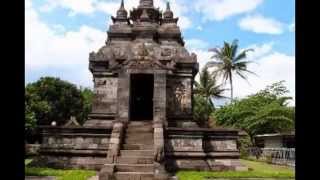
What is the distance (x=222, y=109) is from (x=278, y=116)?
7.72m

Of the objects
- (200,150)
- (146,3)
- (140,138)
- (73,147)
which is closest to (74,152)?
(73,147)

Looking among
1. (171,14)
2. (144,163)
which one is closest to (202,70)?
(171,14)

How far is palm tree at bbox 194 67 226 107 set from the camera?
4600cm

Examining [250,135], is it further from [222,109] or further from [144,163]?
[144,163]

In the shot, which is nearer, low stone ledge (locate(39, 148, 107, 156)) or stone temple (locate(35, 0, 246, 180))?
stone temple (locate(35, 0, 246, 180))

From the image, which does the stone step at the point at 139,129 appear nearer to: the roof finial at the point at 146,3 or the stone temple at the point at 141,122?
the stone temple at the point at 141,122

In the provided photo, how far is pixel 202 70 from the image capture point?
1829 inches

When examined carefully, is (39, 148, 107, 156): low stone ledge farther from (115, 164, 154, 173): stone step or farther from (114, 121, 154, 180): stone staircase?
(115, 164, 154, 173): stone step

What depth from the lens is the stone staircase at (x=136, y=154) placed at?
1380 centimetres

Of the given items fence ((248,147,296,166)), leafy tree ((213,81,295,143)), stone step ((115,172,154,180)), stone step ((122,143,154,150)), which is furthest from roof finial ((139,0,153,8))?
leafy tree ((213,81,295,143))

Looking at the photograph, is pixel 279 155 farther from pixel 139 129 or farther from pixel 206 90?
pixel 206 90
